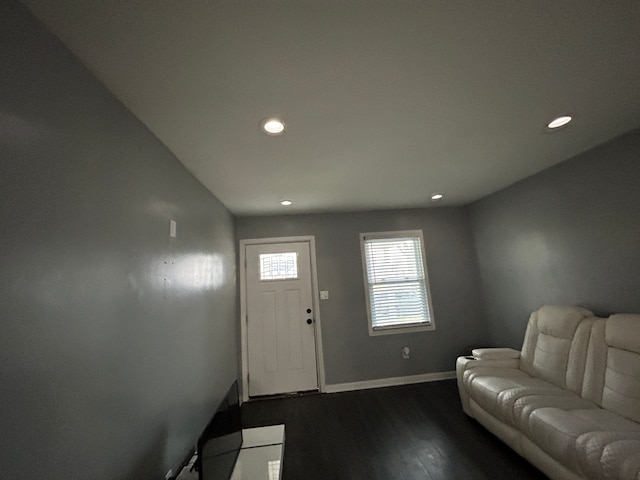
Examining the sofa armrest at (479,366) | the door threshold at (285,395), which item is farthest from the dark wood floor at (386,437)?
the sofa armrest at (479,366)

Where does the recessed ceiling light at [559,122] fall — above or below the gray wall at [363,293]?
above

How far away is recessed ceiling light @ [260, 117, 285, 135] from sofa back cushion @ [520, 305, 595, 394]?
2.93 m

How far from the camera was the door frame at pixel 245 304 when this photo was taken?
3.54m

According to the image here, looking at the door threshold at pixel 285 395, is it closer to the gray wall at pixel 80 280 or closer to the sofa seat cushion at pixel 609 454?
the gray wall at pixel 80 280

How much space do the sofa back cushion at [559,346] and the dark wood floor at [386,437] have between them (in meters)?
0.75

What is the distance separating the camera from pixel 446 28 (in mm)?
1104

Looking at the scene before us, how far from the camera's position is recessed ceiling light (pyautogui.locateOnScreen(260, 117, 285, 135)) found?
1.62 m

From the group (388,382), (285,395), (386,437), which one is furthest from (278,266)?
(386,437)

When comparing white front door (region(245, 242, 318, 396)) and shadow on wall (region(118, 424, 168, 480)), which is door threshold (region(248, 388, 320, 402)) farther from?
shadow on wall (region(118, 424, 168, 480))

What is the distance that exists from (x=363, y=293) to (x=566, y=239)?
2312mm

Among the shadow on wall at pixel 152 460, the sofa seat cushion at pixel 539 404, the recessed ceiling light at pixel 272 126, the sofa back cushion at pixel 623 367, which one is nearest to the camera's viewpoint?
the shadow on wall at pixel 152 460

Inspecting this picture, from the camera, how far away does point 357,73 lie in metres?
1.31

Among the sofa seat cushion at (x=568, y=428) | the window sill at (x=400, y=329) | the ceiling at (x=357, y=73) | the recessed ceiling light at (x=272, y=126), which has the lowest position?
the sofa seat cushion at (x=568, y=428)

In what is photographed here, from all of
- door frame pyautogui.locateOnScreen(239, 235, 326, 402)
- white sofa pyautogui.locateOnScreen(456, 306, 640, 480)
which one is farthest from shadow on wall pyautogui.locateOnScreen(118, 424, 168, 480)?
white sofa pyautogui.locateOnScreen(456, 306, 640, 480)
